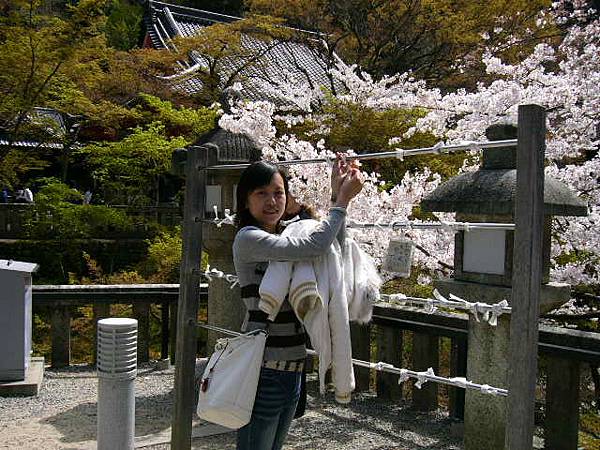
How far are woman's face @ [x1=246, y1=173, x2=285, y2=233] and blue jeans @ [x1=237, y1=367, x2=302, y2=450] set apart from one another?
0.53 meters

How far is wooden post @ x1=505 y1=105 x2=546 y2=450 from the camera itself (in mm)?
1818

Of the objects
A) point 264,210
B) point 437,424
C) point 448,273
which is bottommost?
point 437,424

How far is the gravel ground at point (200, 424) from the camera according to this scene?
13.7 feet

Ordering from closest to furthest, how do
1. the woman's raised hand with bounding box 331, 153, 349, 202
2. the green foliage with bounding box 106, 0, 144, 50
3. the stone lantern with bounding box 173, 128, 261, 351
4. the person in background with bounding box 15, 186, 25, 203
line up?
the woman's raised hand with bounding box 331, 153, 349, 202 < the stone lantern with bounding box 173, 128, 261, 351 < the person in background with bounding box 15, 186, 25, 203 < the green foliage with bounding box 106, 0, 144, 50

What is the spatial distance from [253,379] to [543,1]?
45.1 ft

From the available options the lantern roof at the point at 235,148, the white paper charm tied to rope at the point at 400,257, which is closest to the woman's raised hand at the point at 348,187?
the white paper charm tied to rope at the point at 400,257

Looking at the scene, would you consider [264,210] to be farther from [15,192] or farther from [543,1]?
[15,192]

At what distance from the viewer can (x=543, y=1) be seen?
1380 cm

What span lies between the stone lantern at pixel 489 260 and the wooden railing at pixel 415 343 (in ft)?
1.21

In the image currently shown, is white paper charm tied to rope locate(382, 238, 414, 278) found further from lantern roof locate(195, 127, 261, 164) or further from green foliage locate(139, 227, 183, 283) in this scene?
green foliage locate(139, 227, 183, 283)

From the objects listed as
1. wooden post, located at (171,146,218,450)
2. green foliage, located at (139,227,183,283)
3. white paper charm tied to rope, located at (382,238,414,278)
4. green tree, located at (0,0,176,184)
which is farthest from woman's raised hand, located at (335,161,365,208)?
green tree, located at (0,0,176,184)

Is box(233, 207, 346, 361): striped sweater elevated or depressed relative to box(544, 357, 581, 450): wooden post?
elevated

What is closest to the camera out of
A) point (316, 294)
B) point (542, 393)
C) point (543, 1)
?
point (316, 294)

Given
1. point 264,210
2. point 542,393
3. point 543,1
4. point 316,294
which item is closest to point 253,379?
point 316,294
